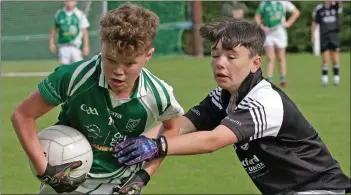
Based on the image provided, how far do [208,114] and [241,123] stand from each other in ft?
2.05

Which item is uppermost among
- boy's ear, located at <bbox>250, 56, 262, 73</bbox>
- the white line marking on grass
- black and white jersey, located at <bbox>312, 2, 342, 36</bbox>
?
boy's ear, located at <bbox>250, 56, 262, 73</bbox>

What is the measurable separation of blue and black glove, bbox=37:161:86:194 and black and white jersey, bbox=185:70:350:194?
Result: 2.93 feet

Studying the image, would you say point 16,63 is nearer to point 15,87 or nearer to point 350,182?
point 15,87

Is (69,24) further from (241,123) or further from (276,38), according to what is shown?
(241,123)

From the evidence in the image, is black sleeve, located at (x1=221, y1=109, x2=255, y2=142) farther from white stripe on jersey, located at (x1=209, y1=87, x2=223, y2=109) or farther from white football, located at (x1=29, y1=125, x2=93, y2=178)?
white football, located at (x1=29, y1=125, x2=93, y2=178)

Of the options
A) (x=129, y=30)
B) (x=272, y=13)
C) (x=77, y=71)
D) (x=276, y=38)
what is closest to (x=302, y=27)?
(x=272, y=13)

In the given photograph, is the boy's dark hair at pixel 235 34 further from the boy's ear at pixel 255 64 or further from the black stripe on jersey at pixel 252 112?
the black stripe on jersey at pixel 252 112

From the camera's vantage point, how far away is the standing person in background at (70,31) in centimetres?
1564

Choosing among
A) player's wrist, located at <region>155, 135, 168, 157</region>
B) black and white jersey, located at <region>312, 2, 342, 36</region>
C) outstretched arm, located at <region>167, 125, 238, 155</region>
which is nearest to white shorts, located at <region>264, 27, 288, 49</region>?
black and white jersey, located at <region>312, 2, 342, 36</region>

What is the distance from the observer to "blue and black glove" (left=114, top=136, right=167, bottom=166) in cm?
362

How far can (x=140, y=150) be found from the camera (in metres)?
3.62

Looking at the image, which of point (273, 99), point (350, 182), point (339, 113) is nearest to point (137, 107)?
point (273, 99)

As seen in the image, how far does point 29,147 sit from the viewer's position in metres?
4.05

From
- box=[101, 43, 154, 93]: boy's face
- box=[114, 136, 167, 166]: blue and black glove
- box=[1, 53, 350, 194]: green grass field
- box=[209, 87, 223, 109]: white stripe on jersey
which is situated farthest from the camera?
box=[1, 53, 350, 194]: green grass field
